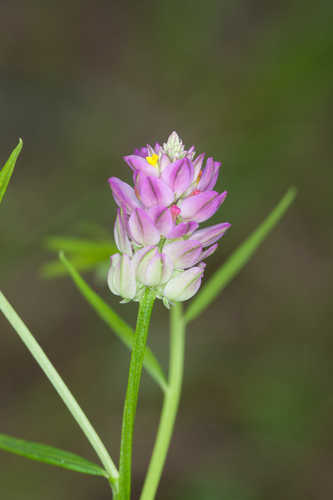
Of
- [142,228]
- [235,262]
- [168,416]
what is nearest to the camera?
[142,228]

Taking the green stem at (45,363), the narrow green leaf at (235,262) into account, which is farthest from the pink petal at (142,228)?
the narrow green leaf at (235,262)

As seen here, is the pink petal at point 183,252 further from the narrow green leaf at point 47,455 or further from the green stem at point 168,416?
the narrow green leaf at point 47,455

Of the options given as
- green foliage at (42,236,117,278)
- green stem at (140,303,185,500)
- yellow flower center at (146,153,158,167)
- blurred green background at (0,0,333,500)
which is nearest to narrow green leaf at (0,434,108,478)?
green stem at (140,303,185,500)

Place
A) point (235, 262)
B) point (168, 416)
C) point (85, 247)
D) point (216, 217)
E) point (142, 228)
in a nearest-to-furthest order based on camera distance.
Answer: point (142, 228) → point (168, 416) → point (235, 262) → point (85, 247) → point (216, 217)

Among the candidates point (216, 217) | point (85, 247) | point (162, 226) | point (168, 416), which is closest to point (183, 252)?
point (162, 226)

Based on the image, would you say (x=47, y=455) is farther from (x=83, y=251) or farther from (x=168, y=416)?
(x=83, y=251)

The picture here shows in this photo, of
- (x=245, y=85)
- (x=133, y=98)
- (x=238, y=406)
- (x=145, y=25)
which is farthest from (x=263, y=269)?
(x=145, y=25)

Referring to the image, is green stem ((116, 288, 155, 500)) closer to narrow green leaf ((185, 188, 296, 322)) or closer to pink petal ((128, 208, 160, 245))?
pink petal ((128, 208, 160, 245))
